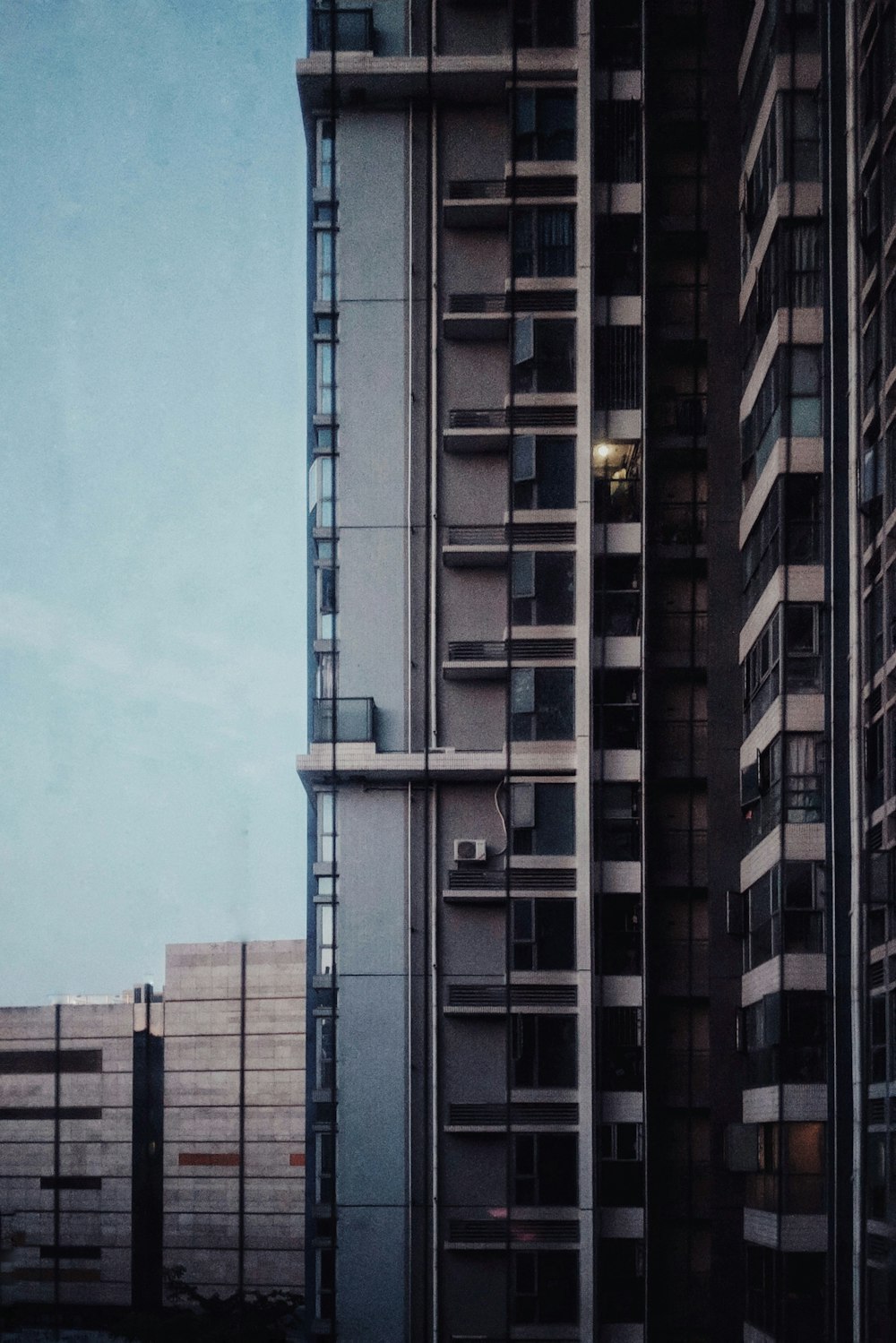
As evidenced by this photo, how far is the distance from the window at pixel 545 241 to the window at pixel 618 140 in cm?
28

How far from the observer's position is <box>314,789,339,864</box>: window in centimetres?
715

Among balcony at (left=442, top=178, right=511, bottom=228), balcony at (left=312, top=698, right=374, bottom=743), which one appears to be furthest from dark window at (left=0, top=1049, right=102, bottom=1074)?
balcony at (left=442, top=178, right=511, bottom=228)

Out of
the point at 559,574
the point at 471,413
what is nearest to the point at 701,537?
the point at 559,574

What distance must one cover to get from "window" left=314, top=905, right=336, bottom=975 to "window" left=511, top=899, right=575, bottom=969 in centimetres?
89

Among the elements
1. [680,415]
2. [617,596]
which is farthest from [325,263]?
[617,596]

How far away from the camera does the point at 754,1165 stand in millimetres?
6492

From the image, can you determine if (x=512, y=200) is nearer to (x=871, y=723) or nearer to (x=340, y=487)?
(x=340, y=487)

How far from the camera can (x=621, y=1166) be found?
6.69 metres

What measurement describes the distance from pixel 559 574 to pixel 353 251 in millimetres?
1959

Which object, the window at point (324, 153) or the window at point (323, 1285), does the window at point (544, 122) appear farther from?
the window at point (323, 1285)

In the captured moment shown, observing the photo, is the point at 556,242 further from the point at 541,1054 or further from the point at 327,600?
the point at 541,1054

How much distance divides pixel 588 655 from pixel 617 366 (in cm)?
144

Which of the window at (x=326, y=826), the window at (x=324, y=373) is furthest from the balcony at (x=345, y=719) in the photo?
the window at (x=324, y=373)

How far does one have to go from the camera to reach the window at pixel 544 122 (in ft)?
23.4
